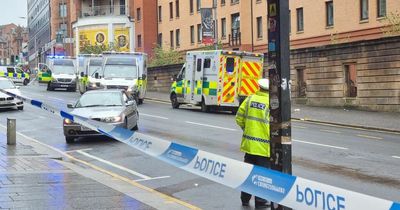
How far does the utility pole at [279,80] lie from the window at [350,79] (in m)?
23.6

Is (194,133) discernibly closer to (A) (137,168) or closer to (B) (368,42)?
(A) (137,168)

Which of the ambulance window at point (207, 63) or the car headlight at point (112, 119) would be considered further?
the ambulance window at point (207, 63)

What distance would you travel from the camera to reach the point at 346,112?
1032 inches

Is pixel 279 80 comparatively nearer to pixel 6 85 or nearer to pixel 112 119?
pixel 112 119

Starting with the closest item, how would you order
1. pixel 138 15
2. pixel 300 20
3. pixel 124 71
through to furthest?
pixel 124 71 < pixel 300 20 < pixel 138 15

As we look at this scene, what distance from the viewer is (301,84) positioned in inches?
1265

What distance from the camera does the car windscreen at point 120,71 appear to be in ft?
101

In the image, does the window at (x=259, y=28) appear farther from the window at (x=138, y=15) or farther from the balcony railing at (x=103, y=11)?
the balcony railing at (x=103, y=11)

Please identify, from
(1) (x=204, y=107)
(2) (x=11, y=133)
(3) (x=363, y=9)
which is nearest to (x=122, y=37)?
(3) (x=363, y=9)

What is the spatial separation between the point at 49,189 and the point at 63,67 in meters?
39.0

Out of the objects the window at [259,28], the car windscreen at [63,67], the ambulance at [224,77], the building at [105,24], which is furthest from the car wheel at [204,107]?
the building at [105,24]

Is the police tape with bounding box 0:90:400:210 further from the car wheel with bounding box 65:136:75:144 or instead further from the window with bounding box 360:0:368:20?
the window with bounding box 360:0:368:20

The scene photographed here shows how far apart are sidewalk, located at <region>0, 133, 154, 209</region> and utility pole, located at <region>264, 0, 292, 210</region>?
7.46 ft

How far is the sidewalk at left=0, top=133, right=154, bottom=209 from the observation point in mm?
7207
